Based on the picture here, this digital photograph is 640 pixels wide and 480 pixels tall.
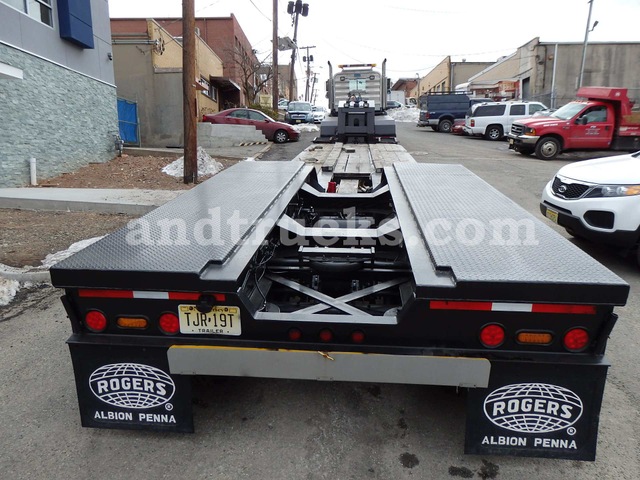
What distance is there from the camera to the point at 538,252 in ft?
8.67

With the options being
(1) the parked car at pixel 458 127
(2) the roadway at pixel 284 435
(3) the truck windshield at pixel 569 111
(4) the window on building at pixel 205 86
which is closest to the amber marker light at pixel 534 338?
(2) the roadway at pixel 284 435

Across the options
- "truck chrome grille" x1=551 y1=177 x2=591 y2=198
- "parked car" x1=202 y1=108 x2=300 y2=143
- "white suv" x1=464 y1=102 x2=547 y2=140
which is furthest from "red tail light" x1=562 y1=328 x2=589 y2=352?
"white suv" x1=464 y1=102 x2=547 y2=140

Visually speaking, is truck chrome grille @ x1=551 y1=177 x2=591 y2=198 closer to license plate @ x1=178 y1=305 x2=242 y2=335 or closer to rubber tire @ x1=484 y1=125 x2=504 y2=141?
license plate @ x1=178 y1=305 x2=242 y2=335

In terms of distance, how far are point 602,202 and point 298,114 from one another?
28.2 m

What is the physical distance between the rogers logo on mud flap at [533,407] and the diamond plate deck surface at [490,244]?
568 mm

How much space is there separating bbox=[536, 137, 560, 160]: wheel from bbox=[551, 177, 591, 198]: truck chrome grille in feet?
36.8

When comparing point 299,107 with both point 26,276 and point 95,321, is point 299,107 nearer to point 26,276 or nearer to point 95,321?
point 26,276

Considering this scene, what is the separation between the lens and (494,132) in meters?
24.2

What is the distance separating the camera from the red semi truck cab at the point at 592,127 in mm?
15914

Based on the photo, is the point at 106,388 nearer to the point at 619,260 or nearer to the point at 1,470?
the point at 1,470

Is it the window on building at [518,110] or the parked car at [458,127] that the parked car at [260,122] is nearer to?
the parked car at [458,127]

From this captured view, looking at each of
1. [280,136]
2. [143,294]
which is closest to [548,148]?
[280,136]

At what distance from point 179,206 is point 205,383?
51.9 inches

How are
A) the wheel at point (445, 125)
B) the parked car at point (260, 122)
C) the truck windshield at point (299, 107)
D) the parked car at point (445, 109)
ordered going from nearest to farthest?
the parked car at point (260, 122) < the parked car at point (445, 109) < the wheel at point (445, 125) < the truck windshield at point (299, 107)
